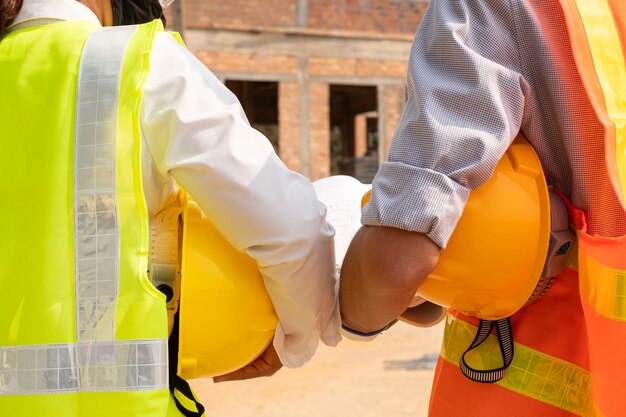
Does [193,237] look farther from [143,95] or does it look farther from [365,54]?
[365,54]

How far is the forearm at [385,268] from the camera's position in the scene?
4.65 feet

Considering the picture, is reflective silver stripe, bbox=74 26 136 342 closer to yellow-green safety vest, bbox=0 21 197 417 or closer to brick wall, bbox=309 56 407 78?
yellow-green safety vest, bbox=0 21 197 417

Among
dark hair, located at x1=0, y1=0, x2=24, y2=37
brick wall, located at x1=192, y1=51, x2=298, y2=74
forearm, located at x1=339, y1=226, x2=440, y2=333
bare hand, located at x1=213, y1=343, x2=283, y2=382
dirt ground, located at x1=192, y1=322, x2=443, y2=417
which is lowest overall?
brick wall, located at x1=192, y1=51, x2=298, y2=74

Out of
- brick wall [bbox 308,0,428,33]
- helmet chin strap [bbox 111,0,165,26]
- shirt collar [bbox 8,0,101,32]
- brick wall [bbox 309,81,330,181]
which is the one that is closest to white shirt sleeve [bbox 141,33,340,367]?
shirt collar [bbox 8,0,101,32]

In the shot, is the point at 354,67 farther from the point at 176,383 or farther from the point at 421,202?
the point at 421,202

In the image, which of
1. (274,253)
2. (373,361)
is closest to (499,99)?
(274,253)

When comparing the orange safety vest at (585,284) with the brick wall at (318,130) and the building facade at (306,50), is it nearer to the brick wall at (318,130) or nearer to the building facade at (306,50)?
the building facade at (306,50)

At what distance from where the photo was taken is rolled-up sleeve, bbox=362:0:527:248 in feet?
4.51

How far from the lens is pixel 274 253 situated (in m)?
1.65

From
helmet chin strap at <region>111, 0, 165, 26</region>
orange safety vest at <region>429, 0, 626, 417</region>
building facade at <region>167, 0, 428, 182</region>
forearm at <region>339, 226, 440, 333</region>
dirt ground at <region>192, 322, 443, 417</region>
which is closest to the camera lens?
orange safety vest at <region>429, 0, 626, 417</region>

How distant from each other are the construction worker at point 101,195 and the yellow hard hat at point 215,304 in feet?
0.30

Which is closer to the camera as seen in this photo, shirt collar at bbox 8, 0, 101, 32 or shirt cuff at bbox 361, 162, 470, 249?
shirt cuff at bbox 361, 162, 470, 249

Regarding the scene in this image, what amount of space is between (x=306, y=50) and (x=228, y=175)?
1304cm

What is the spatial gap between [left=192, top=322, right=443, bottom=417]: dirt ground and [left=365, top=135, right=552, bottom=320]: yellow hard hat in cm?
376
